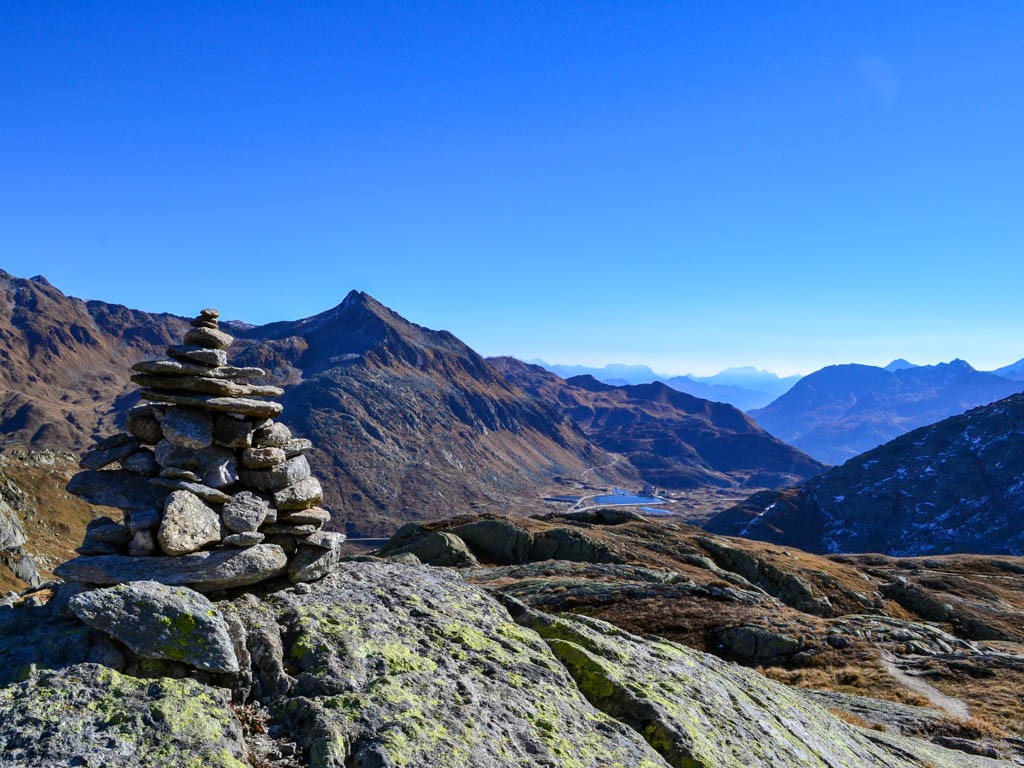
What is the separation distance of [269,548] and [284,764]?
5.28m

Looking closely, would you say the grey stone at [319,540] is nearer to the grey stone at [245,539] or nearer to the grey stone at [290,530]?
the grey stone at [290,530]

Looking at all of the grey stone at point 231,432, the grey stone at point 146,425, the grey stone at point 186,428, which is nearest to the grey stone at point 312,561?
the grey stone at point 231,432

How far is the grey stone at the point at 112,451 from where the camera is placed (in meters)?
14.8

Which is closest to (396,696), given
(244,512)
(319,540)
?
(319,540)

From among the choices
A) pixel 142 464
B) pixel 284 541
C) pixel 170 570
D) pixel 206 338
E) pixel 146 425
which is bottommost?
pixel 170 570

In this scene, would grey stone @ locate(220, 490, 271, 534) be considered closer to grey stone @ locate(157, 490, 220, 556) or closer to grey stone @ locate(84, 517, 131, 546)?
grey stone @ locate(157, 490, 220, 556)

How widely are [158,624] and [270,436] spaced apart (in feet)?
18.6

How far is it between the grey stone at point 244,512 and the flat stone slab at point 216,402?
6.46ft

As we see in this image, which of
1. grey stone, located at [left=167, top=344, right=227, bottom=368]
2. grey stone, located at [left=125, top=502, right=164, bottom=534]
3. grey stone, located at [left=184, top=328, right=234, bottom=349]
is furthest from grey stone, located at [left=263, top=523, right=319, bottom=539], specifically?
grey stone, located at [left=184, top=328, right=234, bottom=349]

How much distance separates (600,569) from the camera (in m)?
55.2

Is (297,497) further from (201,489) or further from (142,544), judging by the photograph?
(142,544)

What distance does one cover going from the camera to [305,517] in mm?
15273

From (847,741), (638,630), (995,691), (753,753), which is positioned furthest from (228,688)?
(995,691)

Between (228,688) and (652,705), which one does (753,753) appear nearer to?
(652,705)
